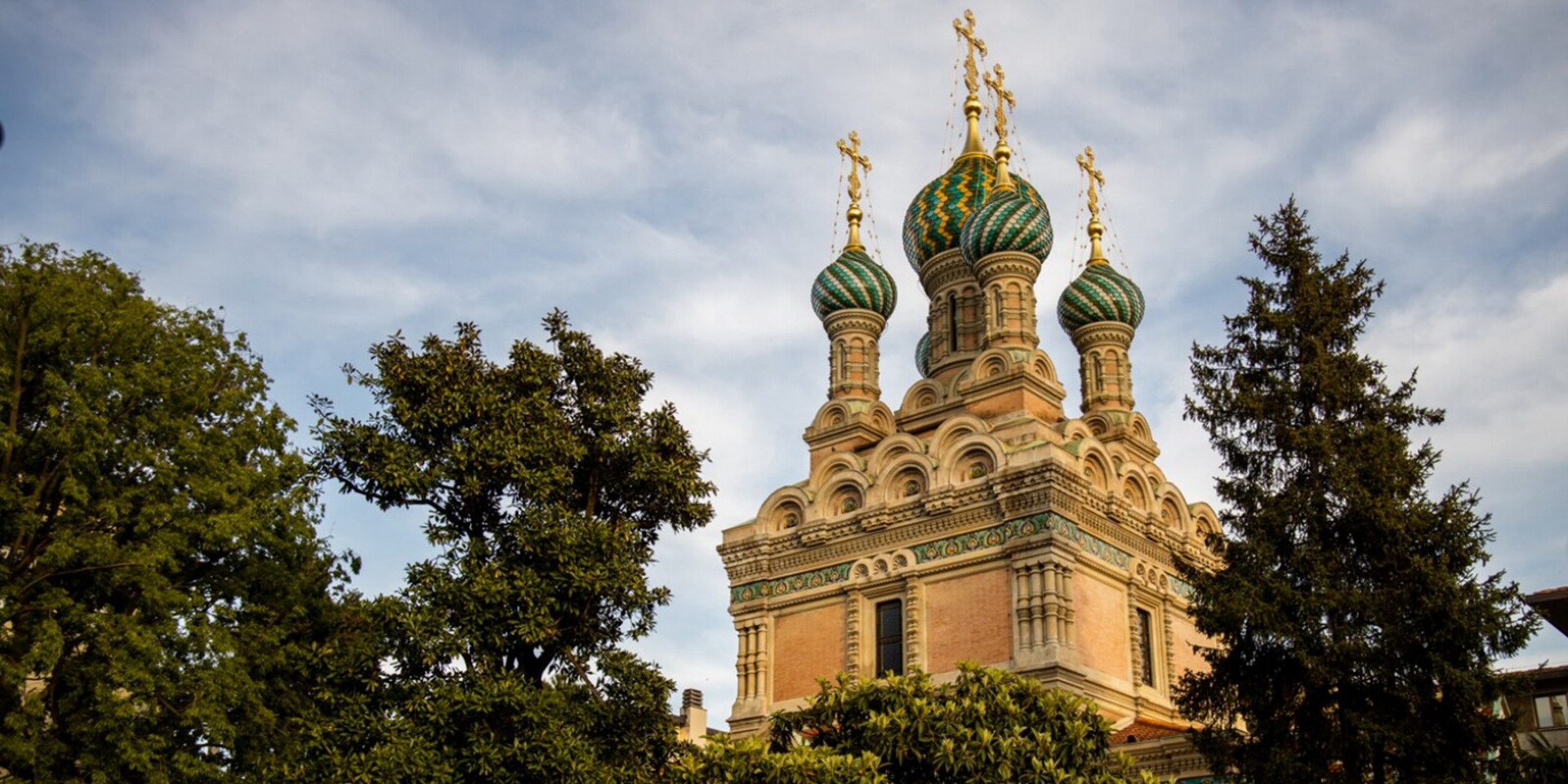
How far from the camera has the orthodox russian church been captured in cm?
2338

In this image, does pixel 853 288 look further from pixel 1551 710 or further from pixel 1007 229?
pixel 1551 710

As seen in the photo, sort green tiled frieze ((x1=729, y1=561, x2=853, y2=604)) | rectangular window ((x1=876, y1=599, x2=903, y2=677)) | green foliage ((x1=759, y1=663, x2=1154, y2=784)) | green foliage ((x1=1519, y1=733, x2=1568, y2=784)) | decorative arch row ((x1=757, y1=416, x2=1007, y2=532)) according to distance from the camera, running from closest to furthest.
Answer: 1. green foliage ((x1=759, y1=663, x2=1154, y2=784))
2. green foliage ((x1=1519, y1=733, x2=1568, y2=784))
3. rectangular window ((x1=876, y1=599, x2=903, y2=677))
4. decorative arch row ((x1=757, y1=416, x2=1007, y2=532))
5. green tiled frieze ((x1=729, y1=561, x2=853, y2=604))

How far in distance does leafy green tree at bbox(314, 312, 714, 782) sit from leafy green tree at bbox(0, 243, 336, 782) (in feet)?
6.13

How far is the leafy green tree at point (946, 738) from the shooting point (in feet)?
44.7

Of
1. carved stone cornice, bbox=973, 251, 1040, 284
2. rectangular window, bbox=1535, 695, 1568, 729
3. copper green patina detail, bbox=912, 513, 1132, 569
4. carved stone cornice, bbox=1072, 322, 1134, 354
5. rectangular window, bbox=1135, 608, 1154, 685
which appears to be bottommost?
rectangular window, bbox=1535, 695, 1568, 729

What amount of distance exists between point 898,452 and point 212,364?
1143 centimetres

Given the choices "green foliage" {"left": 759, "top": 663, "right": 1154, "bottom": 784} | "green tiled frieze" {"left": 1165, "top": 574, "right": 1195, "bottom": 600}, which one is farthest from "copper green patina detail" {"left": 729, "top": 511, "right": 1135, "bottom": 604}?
"green foliage" {"left": 759, "top": 663, "right": 1154, "bottom": 784}

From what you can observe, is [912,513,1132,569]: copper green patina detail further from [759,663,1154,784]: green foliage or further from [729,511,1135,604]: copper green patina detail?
[759,663,1154,784]: green foliage

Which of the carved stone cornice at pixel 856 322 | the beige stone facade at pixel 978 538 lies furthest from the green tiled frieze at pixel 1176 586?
the carved stone cornice at pixel 856 322

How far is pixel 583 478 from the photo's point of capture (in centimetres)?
1711

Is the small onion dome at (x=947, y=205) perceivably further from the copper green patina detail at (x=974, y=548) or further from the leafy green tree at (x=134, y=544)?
the leafy green tree at (x=134, y=544)

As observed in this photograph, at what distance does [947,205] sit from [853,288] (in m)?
2.81

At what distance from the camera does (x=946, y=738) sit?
13688 mm

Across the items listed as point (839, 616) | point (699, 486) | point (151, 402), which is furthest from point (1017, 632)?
point (151, 402)
